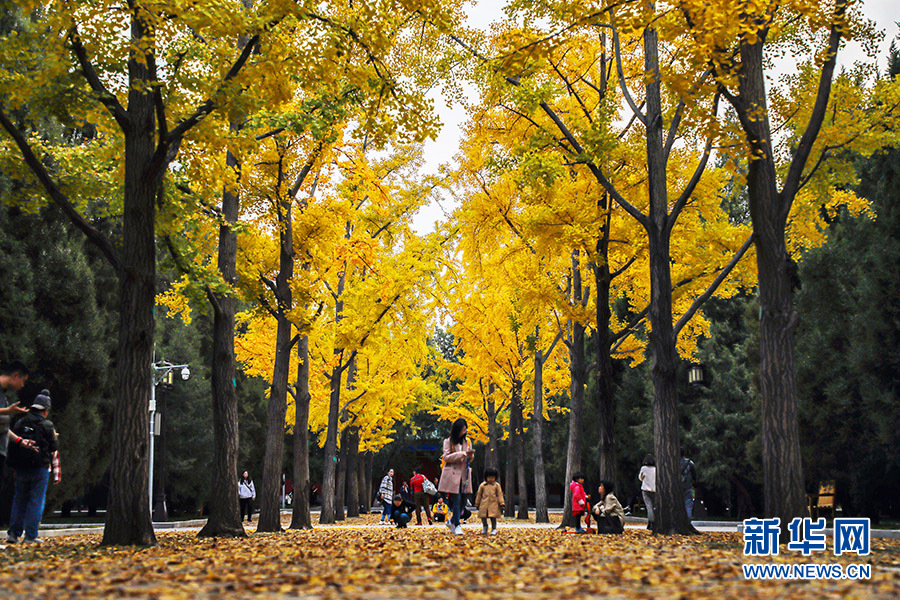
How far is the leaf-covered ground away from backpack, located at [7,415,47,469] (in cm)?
105

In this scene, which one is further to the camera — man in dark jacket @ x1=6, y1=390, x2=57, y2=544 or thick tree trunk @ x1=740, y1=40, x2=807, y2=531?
thick tree trunk @ x1=740, y1=40, x2=807, y2=531

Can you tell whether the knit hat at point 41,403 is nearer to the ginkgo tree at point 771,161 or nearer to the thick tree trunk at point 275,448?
the thick tree trunk at point 275,448

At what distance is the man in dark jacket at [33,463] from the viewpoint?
31.4ft

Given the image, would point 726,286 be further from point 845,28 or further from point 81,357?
point 81,357

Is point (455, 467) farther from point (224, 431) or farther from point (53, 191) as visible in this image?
point (53, 191)

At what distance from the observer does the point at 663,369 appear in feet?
42.9

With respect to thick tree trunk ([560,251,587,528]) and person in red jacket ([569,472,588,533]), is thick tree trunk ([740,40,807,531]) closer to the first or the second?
person in red jacket ([569,472,588,533])

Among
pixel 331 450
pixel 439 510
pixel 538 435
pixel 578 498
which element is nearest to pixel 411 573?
pixel 578 498

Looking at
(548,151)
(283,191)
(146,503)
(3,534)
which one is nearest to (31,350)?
(3,534)

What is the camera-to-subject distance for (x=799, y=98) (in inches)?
534

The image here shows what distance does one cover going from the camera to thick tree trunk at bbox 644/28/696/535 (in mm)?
12719

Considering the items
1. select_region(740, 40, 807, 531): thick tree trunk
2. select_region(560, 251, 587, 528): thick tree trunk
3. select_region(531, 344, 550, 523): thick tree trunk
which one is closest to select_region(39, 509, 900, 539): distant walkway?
select_region(531, 344, 550, 523): thick tree trunk

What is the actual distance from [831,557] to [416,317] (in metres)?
14.8

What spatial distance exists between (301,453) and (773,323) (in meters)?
12.2
